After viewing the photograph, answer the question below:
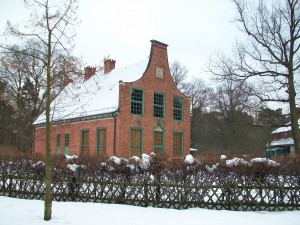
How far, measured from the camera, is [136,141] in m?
24.3

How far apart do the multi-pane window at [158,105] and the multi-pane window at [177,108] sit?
154 centimetres

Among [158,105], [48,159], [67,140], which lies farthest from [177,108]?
[48,159]

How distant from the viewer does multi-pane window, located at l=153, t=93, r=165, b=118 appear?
2595 cm

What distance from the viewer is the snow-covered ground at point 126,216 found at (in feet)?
29.5

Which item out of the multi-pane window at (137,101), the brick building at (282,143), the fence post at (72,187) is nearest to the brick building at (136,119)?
the multi-pane window at (137,101)

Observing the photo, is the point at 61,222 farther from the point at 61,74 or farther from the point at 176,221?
the point at 61,74

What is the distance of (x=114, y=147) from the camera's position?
2317 centimetres

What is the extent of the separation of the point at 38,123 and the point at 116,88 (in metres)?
10.9

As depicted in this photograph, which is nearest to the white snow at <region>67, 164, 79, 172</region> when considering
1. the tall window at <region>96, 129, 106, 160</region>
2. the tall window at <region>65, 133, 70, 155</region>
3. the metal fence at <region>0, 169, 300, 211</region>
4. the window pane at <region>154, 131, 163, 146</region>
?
the metal fence at <region>0, 169, 300, 211</region>

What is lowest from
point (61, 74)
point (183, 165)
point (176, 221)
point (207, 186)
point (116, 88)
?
point (176, 221)

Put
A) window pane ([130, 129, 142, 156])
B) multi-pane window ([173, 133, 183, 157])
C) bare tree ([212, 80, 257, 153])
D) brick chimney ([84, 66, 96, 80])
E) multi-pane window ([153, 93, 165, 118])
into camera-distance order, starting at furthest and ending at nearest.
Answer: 1. bare tree ([212, 80, 257, 153])
2. multi-pane window ([173, 133, 183, 157])
3. multi-pane window ([153, 93, 165, 118])
4. window pane ([130, 129, 142, 156])
5. brick chimney ([84, 66, 96, 80])

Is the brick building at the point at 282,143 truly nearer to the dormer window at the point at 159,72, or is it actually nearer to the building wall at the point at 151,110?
the building wall at the point at 151,110

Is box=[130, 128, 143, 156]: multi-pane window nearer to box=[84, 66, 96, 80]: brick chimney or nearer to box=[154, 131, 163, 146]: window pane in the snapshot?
box=[154, 131, 163, 146]: window pane

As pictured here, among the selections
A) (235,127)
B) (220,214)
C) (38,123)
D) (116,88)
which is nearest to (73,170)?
(220,214)
